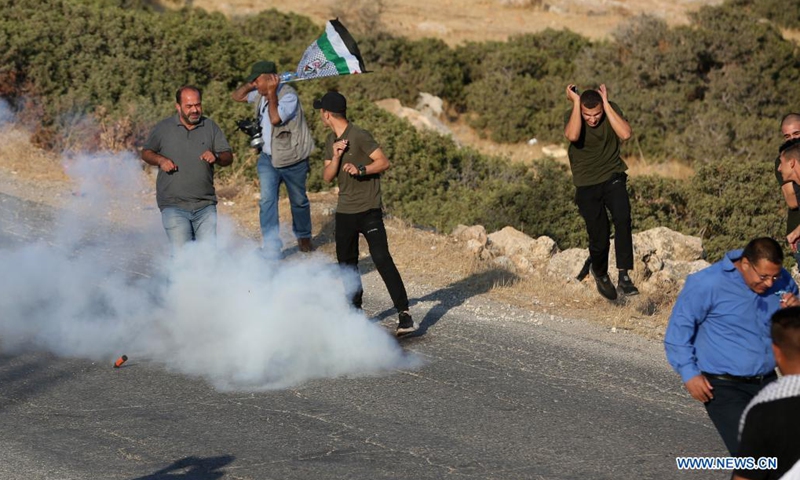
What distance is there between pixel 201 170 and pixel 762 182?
990 cm

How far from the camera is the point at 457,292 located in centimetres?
1056

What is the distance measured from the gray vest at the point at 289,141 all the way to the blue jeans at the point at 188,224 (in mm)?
2018

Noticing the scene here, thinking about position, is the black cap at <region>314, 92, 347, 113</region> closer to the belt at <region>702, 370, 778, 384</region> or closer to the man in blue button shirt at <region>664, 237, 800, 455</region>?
the man in blue button shirt at <region>664, 237, 800, 455</region>

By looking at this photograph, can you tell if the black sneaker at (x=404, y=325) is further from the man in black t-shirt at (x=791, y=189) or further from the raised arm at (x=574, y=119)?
the man in black t-shirt at (x=791, y=189)

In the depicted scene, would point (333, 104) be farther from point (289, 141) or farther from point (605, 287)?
point (605, 287)

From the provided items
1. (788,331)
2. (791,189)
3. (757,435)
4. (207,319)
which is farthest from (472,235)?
(757,435)

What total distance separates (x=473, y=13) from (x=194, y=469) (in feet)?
123

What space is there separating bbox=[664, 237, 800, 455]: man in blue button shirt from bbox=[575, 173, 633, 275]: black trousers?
3990 millimetres

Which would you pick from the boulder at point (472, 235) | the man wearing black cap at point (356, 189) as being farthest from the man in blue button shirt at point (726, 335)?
the boulder at point (472, 235)

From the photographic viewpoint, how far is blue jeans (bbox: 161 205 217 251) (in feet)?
28.9

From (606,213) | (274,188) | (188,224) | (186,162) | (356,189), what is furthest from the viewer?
(274,188)

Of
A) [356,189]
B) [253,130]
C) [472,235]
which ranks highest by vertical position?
[253,130]

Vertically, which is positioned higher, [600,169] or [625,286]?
[600,169]

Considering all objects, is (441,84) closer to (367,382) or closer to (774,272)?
(367,382)
